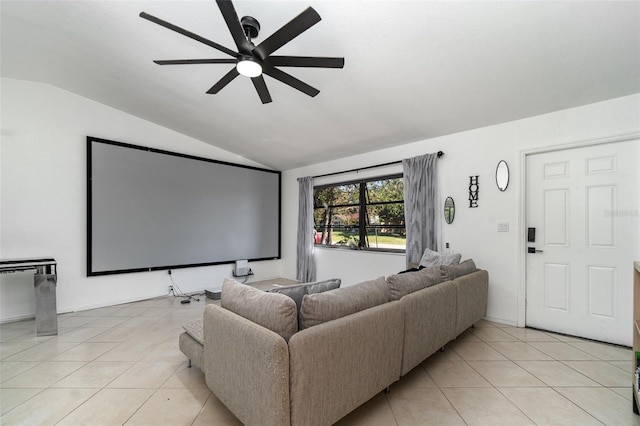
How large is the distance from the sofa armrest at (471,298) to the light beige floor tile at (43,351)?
3971 millimetres

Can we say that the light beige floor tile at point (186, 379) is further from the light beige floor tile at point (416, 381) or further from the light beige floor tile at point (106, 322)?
the light beige floor tile at point (106, 322)


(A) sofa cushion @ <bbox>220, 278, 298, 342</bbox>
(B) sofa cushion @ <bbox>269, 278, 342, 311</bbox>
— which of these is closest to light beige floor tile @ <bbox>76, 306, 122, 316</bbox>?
(A) sofa cushion @ <bbox>220, 278, 298, 342</bbox>

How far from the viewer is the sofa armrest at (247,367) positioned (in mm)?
1286

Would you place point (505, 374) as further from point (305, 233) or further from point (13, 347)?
point (13, 347)

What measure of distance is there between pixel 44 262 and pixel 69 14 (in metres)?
2.66

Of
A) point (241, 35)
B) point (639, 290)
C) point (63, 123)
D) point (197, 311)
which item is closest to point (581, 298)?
point (639, 290)

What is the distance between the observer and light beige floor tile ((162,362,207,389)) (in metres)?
2.11

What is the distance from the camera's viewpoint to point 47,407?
1865 millimetres

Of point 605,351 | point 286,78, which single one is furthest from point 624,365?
point 286,78

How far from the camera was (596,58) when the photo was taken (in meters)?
2.23

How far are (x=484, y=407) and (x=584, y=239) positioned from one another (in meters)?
2.31

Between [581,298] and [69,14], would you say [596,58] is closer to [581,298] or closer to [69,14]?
[581,298]

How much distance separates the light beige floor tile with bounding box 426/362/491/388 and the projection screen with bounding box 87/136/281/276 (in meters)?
4.22

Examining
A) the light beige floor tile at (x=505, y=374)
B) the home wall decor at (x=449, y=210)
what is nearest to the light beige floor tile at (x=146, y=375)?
the light beige floor tile at (x=505, y=374)
